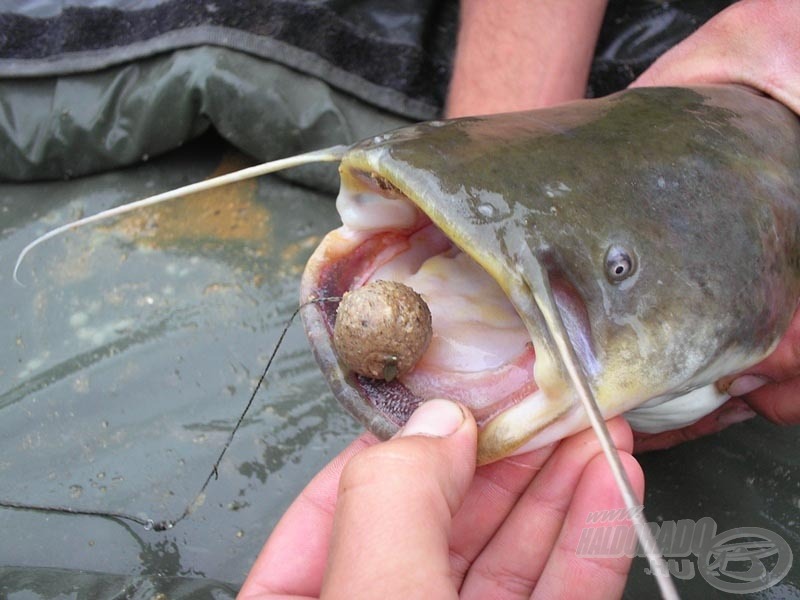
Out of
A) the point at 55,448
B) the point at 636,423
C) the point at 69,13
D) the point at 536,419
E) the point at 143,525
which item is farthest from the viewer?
the point at 69,13

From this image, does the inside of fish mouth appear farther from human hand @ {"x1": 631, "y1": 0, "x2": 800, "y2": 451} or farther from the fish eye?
human hand @ {"x1": 631, "y1": 0, "x2": 800, "y2": 451}

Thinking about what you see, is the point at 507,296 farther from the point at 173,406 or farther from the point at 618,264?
the point at 173,406

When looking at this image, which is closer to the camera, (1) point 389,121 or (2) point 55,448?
(2) point 55,448

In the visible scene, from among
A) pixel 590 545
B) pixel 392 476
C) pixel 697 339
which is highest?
pixel 697 339

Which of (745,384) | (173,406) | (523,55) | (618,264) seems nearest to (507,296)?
(618,264)

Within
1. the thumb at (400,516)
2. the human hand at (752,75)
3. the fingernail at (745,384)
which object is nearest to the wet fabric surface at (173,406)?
the human hand at (752,75)

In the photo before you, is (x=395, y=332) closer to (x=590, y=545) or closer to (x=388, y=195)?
(x=388, y=195)

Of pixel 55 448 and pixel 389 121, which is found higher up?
pixel 389 121

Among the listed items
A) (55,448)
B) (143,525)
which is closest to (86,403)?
(55,448)
